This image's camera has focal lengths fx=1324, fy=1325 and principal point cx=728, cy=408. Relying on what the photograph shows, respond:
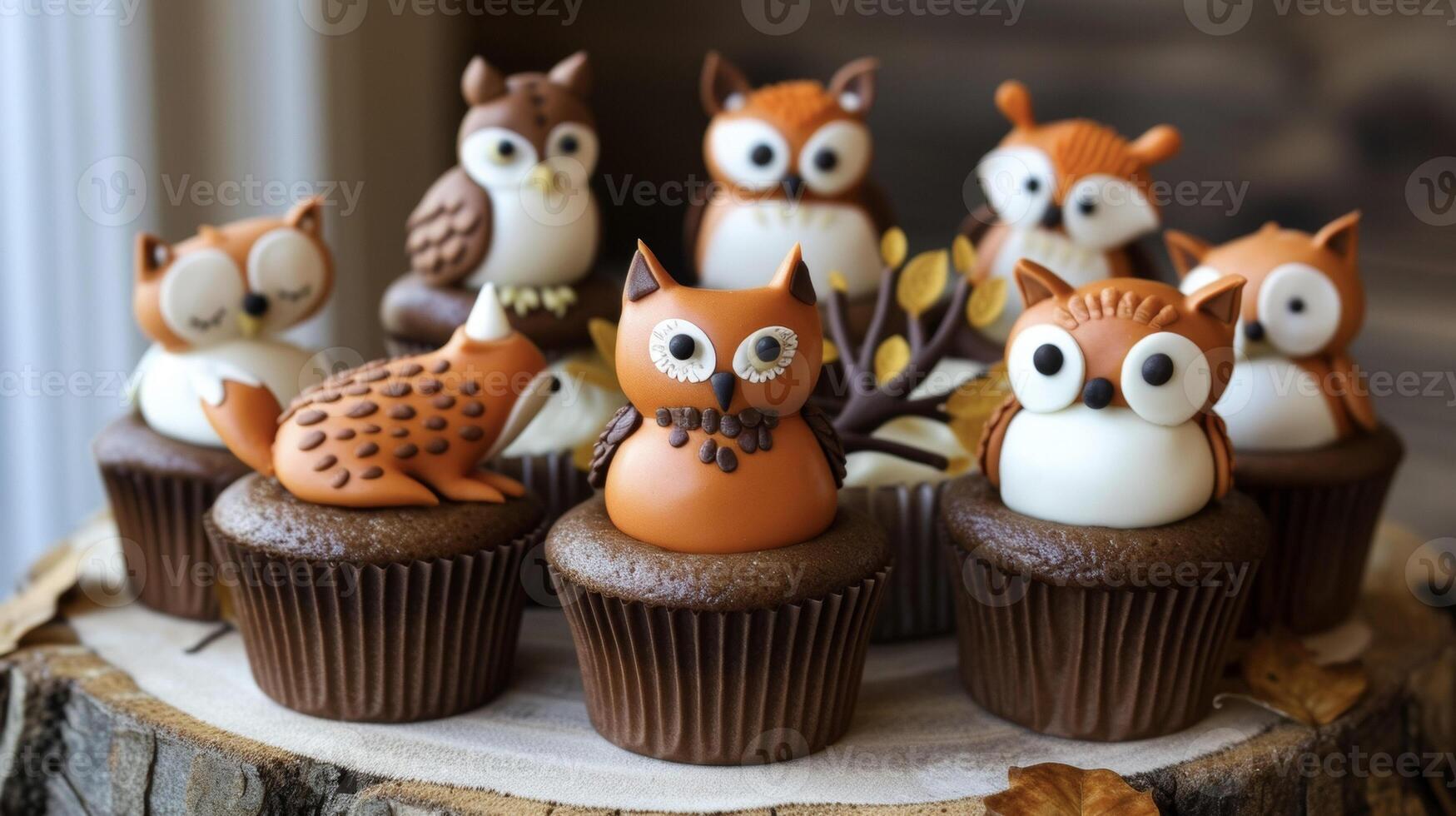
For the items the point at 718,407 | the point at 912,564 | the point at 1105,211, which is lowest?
the point at 912,564

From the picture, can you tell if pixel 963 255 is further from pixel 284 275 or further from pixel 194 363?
pixel 194 363

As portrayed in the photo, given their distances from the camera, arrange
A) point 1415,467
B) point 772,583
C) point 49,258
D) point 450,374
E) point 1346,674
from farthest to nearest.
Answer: point 1415,467 < point 49,258 < point 1346,674 < point 450,374 < point 772,583

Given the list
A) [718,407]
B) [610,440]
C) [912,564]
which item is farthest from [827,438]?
[912,564]

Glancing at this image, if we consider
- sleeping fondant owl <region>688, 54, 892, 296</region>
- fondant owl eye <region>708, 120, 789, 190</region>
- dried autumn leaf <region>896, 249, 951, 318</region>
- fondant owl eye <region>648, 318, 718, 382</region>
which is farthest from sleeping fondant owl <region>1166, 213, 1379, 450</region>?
fondant owl eye <region>648, 318, 718, 382</region>

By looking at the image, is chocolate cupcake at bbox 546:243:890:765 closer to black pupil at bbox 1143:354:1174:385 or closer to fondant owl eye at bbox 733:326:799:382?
fondant owl eye at bbox 733:326:799:382

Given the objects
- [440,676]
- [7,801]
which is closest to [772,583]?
[440,676]

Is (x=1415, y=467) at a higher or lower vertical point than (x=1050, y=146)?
lower

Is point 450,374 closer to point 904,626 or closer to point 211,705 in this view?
point 211,705

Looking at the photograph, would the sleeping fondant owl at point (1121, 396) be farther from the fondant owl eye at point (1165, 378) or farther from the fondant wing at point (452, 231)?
the fondant wing at point (452, 231)
